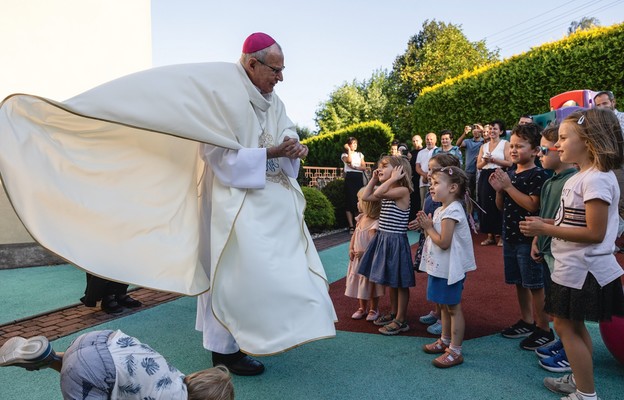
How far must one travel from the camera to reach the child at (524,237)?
10.9 feet

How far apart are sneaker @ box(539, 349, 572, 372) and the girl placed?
53 centimetres

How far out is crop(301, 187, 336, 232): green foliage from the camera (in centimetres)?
991

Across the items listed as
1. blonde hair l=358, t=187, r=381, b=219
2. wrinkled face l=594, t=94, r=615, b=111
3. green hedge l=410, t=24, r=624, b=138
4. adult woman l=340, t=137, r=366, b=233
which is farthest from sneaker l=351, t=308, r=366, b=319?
green hedge l=410, t=24, r=624, b=138

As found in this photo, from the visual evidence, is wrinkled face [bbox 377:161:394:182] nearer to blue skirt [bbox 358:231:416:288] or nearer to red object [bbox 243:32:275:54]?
blue skirt [bbox 358:231:416:288]

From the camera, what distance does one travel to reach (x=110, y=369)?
5.64 feet

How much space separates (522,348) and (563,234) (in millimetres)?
1392

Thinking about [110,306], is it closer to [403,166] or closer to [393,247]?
[393,247]

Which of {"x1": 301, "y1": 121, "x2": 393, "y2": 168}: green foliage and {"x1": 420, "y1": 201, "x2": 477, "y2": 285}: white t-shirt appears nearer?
{"x1": 420, "y1": 201, "x2": 477, "y2": 285}: white t-shirt

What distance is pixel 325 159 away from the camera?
23469 mm

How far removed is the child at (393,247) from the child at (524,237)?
80 cm

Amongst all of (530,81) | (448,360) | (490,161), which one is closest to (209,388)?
(448,360)

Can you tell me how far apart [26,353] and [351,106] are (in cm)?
4143

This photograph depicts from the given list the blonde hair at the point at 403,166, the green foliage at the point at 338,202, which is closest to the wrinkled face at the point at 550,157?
the blonde hair at the point at 403,166

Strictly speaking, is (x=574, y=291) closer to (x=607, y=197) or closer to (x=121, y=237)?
(x=607, y=197)
